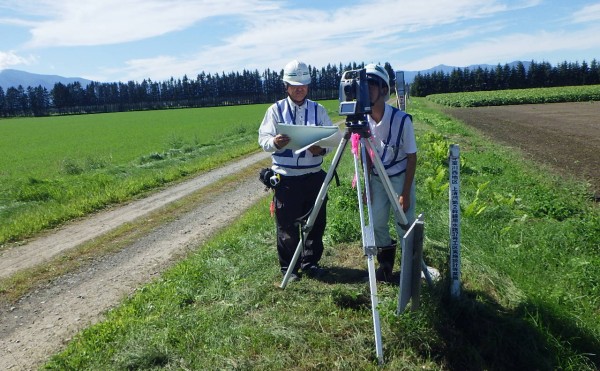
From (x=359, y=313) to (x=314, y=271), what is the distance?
105 cm

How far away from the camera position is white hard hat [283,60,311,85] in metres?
4.40

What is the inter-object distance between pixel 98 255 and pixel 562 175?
10.3 meters

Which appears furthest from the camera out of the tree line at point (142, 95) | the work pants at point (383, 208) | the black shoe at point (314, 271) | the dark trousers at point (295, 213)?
the tree line at point (142, 95)

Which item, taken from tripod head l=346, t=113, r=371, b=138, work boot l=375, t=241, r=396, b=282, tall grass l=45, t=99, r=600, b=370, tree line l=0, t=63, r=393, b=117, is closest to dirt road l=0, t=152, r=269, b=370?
tall grass l=45, t=99, r=600, b=370

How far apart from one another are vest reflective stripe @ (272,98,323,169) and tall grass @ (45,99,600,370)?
1.18 m

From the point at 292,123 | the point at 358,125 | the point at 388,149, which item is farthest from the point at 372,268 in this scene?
the point at 292,123

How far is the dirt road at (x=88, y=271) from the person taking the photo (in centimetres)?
449

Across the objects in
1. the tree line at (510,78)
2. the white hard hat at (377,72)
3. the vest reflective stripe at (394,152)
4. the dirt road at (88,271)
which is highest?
the tree line at (510,78)

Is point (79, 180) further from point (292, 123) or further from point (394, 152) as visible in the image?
point (394, 152)

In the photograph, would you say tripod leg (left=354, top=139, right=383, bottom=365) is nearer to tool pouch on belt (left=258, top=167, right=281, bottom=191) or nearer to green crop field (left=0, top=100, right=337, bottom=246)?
tool pouch on belt (left=258, top=167, right=281, bottom=191)

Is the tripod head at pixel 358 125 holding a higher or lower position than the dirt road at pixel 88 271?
higher

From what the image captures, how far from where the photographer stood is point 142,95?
106 metres

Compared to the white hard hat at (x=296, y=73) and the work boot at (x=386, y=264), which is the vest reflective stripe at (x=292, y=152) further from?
the work boot at (x=386, y=264)

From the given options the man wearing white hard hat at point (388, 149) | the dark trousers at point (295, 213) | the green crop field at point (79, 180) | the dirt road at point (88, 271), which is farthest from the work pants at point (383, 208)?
the green crop field at point (79, 180)
